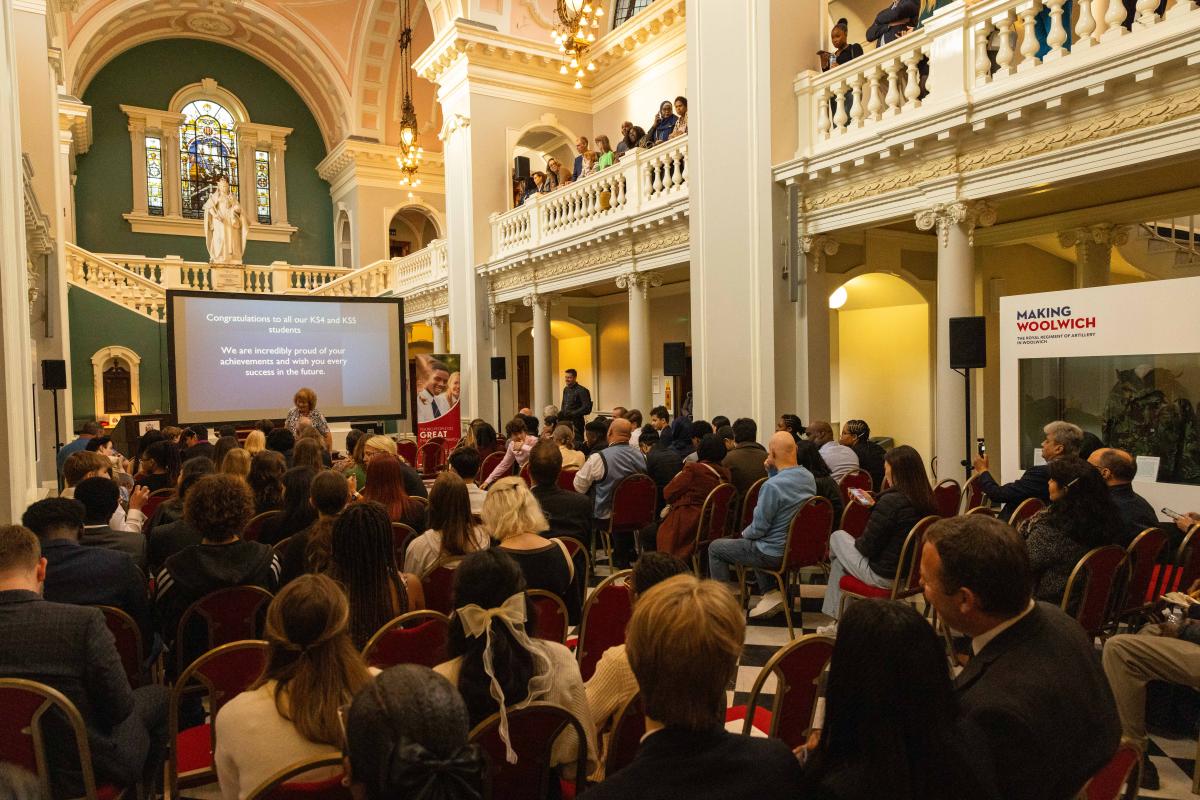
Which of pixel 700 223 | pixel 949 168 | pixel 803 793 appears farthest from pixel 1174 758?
pixel 700 223

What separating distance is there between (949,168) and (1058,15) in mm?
1362

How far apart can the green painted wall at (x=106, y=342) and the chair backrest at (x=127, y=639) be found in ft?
49.6

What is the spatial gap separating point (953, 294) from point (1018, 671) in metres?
6.05

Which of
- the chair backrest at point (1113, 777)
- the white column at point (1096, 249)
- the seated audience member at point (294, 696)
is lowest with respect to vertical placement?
the chair backrest at point (1113, 777)

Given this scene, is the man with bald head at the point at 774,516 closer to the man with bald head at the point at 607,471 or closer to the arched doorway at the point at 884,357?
the man with bald head at the point at 607,471

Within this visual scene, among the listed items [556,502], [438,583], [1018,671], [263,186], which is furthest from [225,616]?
[263,186]

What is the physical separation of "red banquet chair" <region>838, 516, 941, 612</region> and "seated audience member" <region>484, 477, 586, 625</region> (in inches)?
58.0

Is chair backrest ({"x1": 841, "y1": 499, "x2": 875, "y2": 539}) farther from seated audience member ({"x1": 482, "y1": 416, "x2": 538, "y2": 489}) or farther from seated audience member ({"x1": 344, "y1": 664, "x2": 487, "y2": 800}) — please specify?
seated audience member ({"x1": 344, "y1": 664, "x2": 487, "y2": 800})

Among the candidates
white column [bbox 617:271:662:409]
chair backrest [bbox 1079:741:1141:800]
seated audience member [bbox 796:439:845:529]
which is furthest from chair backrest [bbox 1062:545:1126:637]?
white column [bbox 617:271:662:409]

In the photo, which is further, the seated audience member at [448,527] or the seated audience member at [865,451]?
the seated audience member at [865,451]

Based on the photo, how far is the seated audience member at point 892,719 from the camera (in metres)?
1.26

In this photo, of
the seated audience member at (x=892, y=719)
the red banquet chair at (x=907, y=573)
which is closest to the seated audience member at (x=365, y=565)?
the seated audience member at (x=892, y=719)

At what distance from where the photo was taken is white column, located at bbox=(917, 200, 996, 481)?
684cm

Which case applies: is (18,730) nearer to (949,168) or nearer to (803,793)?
(803,793)
